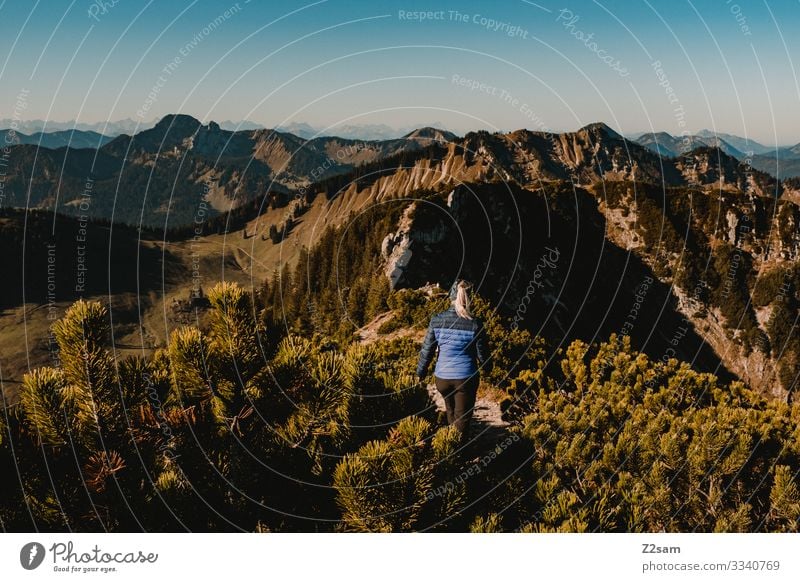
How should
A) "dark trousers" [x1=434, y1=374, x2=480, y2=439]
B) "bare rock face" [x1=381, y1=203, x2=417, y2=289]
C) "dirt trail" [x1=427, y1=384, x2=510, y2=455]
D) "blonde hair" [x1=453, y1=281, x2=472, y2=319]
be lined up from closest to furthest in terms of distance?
"dark trousers" [x1=434, y1=374, x2=480, y2=439]
"blonde hair" [x1=453, y1=281, x2=472, y2=319]
"dirt trail" [x1=427, y1=384, x2=510, y2=455]
"bare rock face" [x1=381, y1=203, x2=417, y2=289]

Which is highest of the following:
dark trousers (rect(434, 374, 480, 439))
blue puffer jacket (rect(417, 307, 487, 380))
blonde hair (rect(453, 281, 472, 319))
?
blonde hair (rect(453, 281, 472, 319))

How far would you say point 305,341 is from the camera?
169 inches

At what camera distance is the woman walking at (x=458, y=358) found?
7273 millimetres

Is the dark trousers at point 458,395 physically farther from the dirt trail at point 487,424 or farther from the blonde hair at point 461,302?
the blonde hair at point 461,302

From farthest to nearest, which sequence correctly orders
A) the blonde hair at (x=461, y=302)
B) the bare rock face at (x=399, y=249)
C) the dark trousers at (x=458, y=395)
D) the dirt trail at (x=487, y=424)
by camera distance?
the bare rock face at (x=399, y=249)
the dirt trail at (x=487, y=424)
the blonde hair at (x=461, y=302)
the dark trousers at (x=458, y=395)

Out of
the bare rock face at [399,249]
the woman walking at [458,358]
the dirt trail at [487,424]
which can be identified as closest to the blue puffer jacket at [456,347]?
the woman walking at [458,358]

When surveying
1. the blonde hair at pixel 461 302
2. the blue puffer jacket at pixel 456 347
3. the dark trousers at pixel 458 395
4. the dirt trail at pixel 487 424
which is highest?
the blonde hair at pixel 461 302

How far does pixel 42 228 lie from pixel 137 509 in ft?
605

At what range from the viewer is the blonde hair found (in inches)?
297

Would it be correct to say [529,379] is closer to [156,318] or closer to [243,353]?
[243,353]

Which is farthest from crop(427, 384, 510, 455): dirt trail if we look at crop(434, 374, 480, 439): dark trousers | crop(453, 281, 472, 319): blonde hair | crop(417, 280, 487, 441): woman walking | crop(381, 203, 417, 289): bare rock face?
crop(381, 203, 417, 289): bare rock face

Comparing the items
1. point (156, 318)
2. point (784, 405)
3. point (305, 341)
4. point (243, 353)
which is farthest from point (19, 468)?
point (156, 318)

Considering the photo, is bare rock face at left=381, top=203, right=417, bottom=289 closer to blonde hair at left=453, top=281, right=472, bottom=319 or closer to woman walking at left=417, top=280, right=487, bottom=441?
blonde hair at left=453, top=281, right=472, bottom=319

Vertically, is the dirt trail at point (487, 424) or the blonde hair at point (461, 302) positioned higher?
the blonde hair at point (461, 302)
